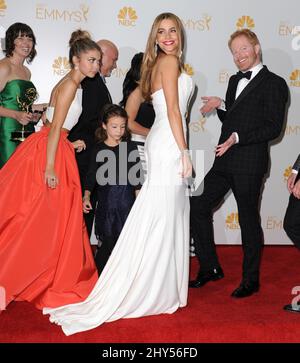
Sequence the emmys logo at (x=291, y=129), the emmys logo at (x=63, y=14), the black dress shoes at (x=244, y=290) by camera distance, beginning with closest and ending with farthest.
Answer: the black dress shoes at (x=244, y=290), the emmys logo at (x=63, y=14), the emmys logo at (x=291, y=129)

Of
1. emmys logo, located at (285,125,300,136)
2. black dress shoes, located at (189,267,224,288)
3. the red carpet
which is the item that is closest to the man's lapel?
black dress shoes, located at (189,267,224,288)

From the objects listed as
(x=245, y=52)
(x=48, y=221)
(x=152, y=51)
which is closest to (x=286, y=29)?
(x=245, y=52)

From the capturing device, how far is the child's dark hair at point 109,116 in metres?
3.63

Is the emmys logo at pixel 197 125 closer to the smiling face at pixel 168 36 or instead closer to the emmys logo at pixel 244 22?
the emmys logo at pixel 244 22

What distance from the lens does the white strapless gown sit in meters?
3.14

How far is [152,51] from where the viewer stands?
3246 mm

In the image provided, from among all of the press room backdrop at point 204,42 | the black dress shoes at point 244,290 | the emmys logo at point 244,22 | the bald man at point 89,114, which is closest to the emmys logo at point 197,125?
the press room backdrop at point 204,42

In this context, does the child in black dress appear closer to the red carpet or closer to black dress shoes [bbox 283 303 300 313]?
the red carpet

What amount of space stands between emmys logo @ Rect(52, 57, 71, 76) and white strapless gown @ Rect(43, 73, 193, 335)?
1.97 metres

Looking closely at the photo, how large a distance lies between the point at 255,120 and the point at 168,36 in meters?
0.83

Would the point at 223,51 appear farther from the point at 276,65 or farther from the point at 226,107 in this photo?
the point at 226,107

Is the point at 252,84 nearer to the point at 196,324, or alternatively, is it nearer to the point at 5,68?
the point at 196,324

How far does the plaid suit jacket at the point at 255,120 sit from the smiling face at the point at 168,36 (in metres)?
0.66

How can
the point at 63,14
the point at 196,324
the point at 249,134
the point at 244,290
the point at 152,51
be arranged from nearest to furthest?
the point at 196,324 < the point at 152,51 < the point at 249,134 < the point at 244,290 < the point at 63,14
